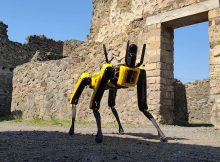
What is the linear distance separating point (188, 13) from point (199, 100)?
26.2 feet

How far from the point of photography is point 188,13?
22.1ft

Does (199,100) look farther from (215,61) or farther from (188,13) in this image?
(215,61)

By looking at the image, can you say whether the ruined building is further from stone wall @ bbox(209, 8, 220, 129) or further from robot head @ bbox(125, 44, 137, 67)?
robot head @ bbox(125, 44, 137, 67)

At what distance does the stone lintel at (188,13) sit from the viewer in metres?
6.47

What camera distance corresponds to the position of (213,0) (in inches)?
253

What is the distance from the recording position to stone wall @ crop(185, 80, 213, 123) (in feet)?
45.2

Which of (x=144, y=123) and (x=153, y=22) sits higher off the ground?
(x=153, y=22)

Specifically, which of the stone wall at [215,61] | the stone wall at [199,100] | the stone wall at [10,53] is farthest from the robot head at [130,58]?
the stone wall at [10,53]

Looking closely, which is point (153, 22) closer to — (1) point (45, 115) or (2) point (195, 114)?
(1) point (45, 115)

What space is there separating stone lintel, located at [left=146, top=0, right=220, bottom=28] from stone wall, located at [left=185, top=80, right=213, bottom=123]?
721 cm

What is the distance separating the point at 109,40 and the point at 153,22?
1.45 metres

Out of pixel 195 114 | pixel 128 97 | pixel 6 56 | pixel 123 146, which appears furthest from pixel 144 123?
pixel 6 56

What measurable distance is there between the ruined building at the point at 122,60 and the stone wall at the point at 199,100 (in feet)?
16.4

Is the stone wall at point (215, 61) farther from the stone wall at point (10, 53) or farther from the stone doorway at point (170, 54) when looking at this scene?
the stone wall at point (10, 53)
